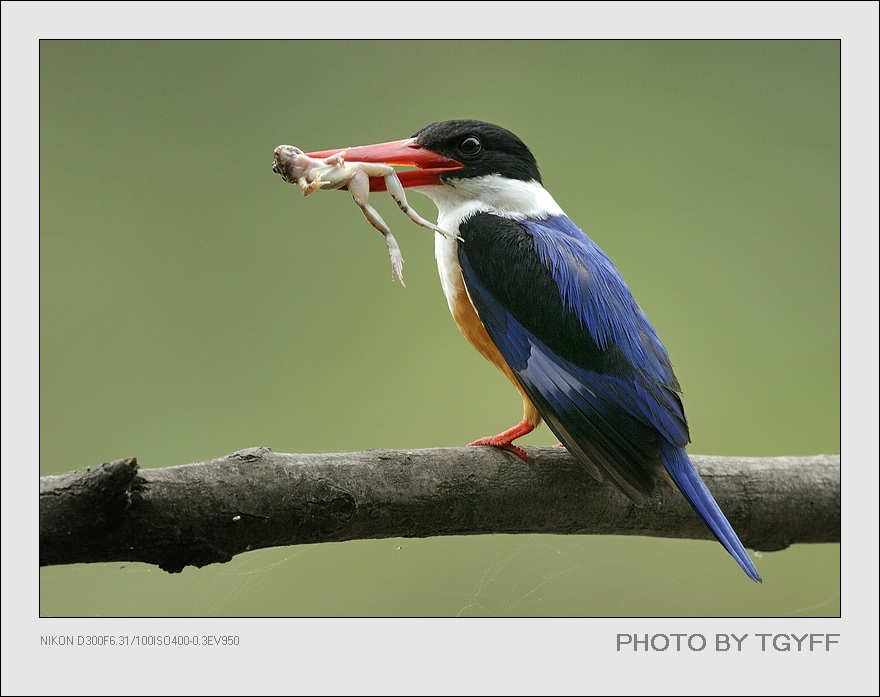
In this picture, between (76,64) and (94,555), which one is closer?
(94,555)

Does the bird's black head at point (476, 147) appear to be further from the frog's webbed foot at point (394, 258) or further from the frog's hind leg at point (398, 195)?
the frog's webbed foot at point (394, 258)

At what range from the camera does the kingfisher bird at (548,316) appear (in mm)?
1422

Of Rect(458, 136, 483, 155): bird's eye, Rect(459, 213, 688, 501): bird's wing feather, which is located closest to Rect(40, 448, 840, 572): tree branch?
Rect(459, 213, 688, 501): bird's wing feather

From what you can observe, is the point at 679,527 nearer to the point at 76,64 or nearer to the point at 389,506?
the point at 389,506

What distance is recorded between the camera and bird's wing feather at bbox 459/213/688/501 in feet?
4.67

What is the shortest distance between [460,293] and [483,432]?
1.02 m

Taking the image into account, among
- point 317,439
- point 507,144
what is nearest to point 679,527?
point 507,144

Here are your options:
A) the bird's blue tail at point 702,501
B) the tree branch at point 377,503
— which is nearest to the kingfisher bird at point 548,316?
the bird's blue tail at point 702,501

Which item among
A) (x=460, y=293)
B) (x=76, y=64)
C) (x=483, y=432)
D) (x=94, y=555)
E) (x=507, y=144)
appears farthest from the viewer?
(x=483, y=432)

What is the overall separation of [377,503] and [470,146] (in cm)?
79

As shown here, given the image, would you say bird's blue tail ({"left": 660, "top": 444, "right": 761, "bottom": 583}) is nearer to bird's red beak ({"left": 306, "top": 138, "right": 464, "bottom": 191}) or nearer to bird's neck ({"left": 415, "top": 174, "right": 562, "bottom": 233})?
bird's neck ({"left": 415, "top": 174, "right": 562, "bottom": 233})

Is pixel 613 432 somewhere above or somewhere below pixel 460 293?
below

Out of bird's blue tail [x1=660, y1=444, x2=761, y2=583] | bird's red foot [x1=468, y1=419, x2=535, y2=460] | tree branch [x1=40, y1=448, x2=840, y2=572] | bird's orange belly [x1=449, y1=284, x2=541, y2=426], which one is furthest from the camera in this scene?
bird's orange belly [x1=449, y1=284, x2=541, y2=426]

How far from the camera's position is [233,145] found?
282cm
